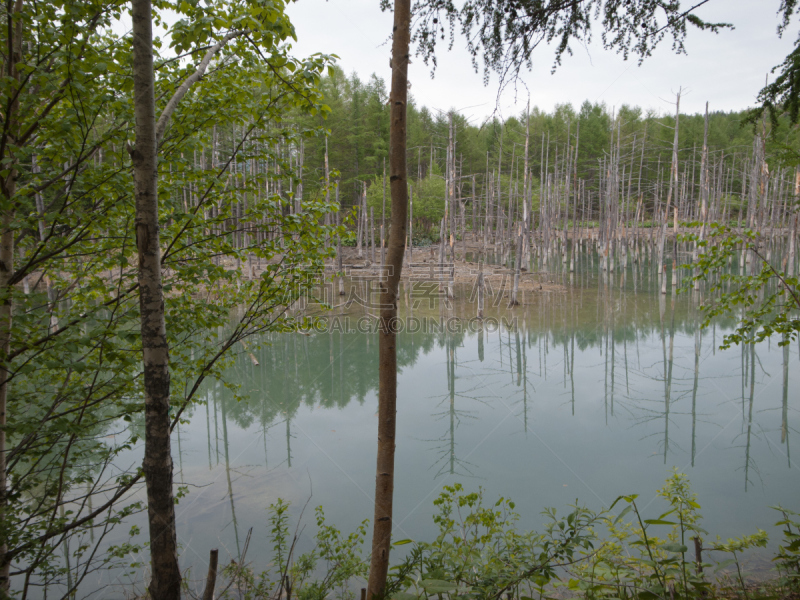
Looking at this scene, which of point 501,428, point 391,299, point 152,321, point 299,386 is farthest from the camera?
point 299,386

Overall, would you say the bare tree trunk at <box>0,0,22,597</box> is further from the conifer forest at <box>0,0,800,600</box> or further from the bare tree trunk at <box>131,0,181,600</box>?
the bare tree trunk at <box>131,0,181,600</box>

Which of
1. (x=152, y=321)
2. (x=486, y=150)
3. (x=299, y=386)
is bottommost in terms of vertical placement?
(x=299, y=386)

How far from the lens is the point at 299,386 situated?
10.7 metres

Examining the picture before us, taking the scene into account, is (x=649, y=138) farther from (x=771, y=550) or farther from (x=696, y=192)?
(x=771, y=550)

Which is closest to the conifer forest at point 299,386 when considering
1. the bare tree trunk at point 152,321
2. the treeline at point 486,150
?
the bare tree trunk at point 152,321

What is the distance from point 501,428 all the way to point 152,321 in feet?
22.5

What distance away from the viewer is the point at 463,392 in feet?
33.2

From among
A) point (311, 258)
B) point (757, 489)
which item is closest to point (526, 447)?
point (757, 489)

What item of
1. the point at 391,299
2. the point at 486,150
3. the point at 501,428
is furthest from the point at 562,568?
the point at 486,150

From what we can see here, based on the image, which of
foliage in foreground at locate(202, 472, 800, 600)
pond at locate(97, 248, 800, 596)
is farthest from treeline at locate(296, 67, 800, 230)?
foliage in foreground at locate(202, 472, 800, 600)

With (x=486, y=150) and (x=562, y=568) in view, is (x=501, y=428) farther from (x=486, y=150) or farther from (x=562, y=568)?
(x=486, y=150)

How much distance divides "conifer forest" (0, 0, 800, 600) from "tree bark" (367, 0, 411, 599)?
15 mm

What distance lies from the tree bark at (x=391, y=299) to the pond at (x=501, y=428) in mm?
1756

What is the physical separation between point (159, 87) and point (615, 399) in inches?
357
